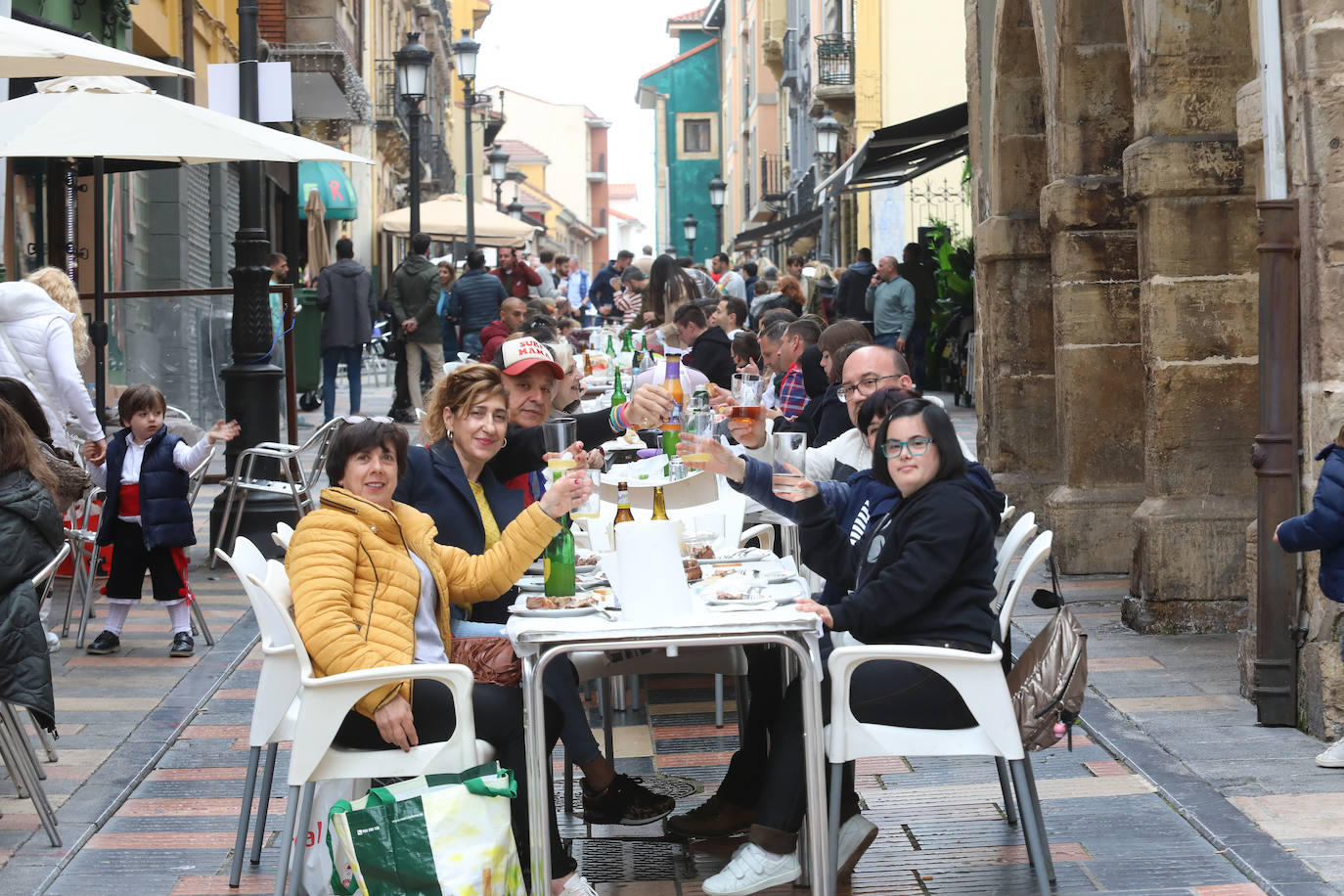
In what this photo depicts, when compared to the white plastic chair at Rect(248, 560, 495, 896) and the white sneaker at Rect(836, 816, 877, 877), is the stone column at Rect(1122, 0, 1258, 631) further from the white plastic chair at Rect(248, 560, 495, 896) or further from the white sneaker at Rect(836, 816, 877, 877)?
the white plastic chair at Rect(248, 560, 495, 896)

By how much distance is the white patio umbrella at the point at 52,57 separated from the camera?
6.87m

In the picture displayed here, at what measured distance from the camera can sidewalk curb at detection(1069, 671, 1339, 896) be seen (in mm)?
4590

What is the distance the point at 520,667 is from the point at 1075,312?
18.9ft

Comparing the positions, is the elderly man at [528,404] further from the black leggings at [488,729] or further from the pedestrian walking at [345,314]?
the pedestrian walking at [345,314]

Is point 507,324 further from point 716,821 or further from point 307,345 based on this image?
point 716,821

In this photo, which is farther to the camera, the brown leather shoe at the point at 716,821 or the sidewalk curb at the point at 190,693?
the sidewalk curb at the point at 190,693

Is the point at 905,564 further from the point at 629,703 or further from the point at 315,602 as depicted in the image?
the point at 629,703

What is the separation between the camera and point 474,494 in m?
5.00

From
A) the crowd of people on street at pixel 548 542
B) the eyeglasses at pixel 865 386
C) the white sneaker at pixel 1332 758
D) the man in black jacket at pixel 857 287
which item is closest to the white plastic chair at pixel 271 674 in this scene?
the crowd of people on street at pixel 548 542

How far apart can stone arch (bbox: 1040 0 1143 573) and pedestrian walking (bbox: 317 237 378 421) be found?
9128 mm

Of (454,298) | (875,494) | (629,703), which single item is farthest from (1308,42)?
(454,298)

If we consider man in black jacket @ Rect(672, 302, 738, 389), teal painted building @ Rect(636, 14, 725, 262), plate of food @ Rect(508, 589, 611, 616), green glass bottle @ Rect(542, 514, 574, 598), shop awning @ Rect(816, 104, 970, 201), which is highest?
teal painted building @ Rect(636, 14, 725, 262)

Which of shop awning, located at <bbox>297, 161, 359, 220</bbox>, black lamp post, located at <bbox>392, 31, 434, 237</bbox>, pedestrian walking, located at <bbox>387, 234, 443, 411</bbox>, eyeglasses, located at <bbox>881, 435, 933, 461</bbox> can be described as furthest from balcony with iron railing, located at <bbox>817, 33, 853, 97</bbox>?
eyeglasses, located at <bbox>881, 435, 933, 461</bbox>

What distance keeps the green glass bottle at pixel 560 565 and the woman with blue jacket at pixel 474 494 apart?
0.39 metres
